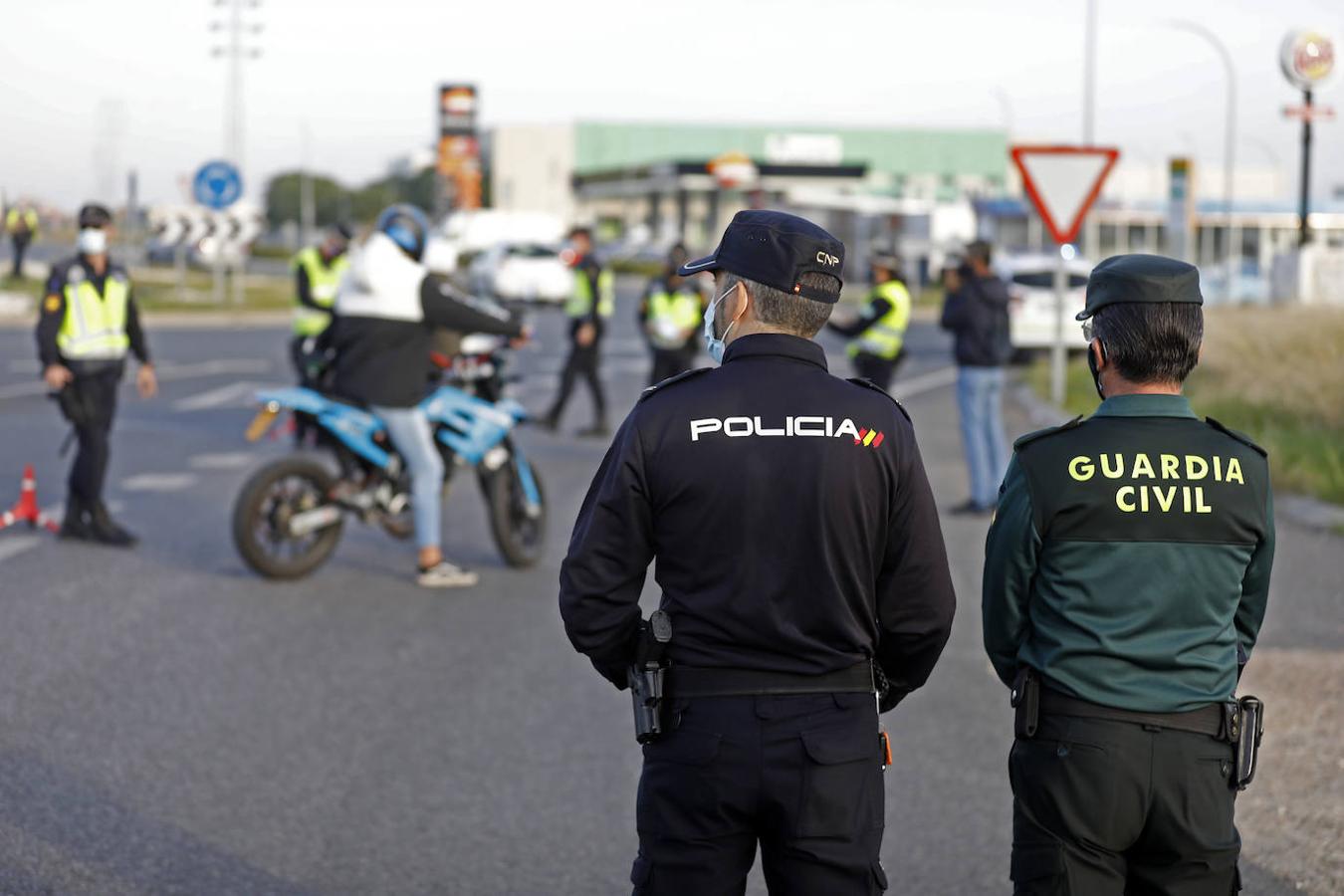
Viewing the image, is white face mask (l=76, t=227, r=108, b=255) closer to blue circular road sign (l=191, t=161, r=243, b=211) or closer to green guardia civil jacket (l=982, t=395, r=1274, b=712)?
green guardia civil jacket (l=982, t=395, r=1274, b=712)

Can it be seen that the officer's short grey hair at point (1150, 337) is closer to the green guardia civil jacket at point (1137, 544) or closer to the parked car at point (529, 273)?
the green guardia civil jacket at point (1137, 544)

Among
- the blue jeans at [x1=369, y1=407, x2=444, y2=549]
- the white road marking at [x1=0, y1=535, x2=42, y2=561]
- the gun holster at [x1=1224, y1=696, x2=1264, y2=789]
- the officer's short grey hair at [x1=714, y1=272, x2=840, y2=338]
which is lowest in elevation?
the white road marking at [x1=0, y1=535, x2=42, y2=561]

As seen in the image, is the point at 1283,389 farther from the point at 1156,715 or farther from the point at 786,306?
the point at 786,306

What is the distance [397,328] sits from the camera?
31.3 feet

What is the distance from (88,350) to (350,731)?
4916 mm

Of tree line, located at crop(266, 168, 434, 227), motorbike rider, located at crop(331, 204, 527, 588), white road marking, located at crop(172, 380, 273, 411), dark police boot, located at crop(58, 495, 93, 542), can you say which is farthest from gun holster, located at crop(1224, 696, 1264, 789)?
tree line, located at crop(266, 168, 434, 227)

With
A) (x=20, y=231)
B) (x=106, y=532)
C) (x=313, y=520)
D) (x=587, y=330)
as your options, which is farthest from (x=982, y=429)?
(x=20, y=231)

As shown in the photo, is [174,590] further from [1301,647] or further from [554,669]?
[1301,647]

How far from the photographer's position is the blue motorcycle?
9.63 metres

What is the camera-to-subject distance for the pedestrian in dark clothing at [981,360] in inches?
506

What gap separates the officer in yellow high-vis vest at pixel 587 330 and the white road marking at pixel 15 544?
274 inches

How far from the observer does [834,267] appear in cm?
A: 347

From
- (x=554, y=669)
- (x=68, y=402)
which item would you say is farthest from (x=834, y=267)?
(x=68, y=402)

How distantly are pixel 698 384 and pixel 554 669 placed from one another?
190 inches
